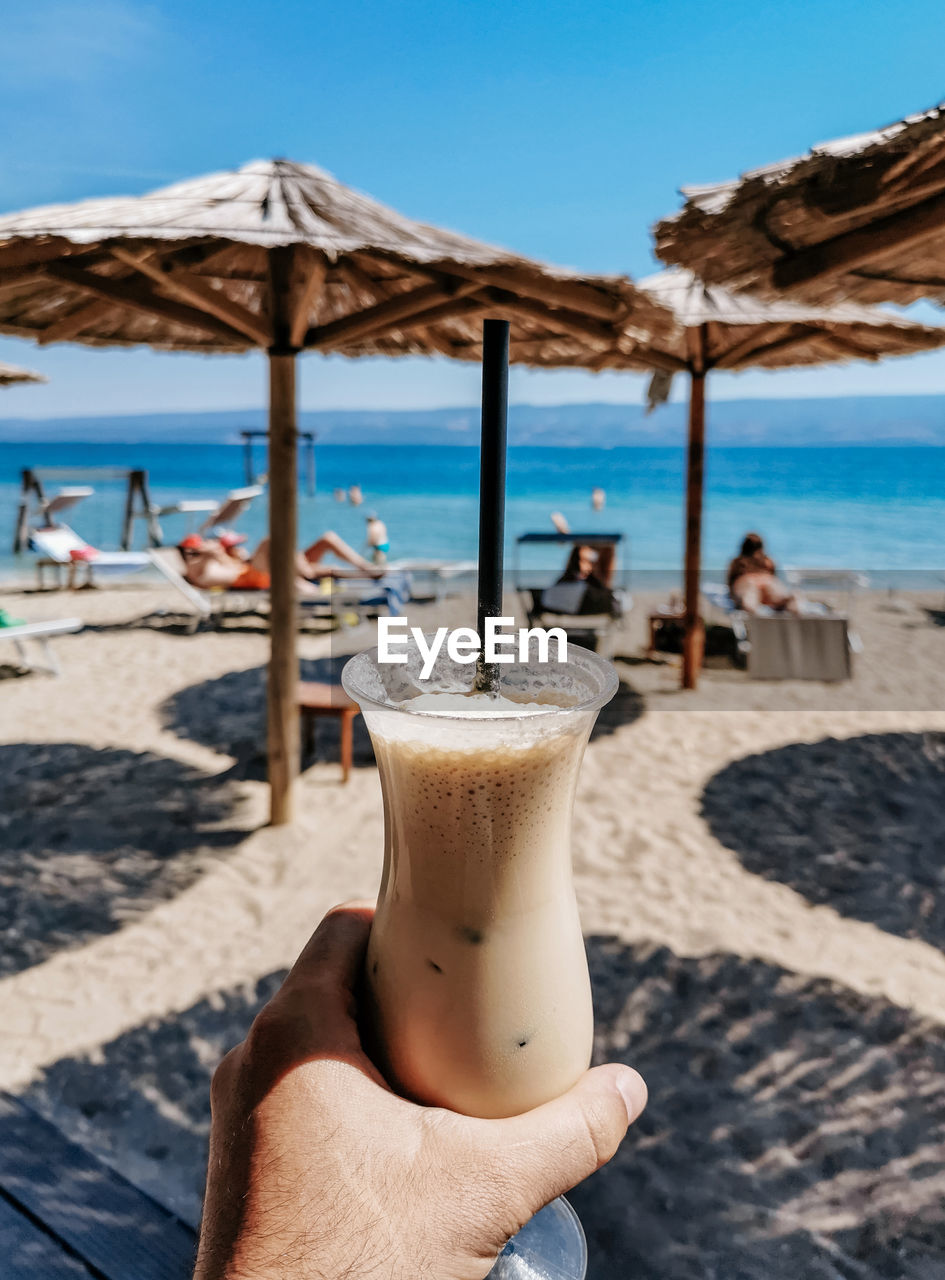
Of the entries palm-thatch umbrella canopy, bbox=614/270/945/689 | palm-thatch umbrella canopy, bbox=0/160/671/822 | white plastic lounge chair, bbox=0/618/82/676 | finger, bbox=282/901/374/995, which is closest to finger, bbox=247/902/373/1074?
finger, bbox=282/901/374/995

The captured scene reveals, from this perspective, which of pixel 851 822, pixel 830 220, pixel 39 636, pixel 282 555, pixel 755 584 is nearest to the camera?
pixel 830 220

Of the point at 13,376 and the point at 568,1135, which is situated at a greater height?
the point at 13,376

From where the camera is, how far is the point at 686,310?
15.2 ft

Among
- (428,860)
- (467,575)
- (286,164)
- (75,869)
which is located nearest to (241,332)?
(286,164)

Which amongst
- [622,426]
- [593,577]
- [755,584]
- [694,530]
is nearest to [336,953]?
[694,530]

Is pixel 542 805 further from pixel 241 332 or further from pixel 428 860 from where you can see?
pixel 241 332

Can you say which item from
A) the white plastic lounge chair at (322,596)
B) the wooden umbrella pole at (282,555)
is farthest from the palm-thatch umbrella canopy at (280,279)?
the white plastic lounge chair at (322,596)

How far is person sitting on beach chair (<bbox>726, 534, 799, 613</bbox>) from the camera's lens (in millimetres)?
6199

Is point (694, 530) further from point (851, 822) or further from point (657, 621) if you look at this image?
point (851, 822)

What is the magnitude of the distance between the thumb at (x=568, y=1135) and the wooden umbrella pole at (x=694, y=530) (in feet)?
16.6

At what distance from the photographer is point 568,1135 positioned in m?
0.77

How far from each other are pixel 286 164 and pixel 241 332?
66 centimetres

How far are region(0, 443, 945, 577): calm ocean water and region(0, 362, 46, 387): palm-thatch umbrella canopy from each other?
25.9 ft

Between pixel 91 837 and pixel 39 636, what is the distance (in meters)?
2.95
